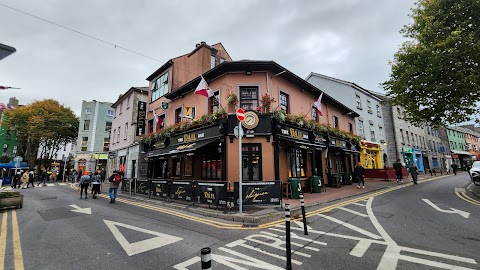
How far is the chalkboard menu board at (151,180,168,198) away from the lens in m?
11.4

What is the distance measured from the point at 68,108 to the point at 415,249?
1975 inches

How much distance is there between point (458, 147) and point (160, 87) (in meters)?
66.7

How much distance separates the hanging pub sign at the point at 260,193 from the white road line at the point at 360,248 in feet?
13.4

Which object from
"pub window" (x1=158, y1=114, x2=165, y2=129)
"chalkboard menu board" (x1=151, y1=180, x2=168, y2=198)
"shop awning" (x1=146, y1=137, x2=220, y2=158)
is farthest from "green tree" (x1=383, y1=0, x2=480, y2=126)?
"pub window" (x1=158, y1=114, x2=165, y2=129)

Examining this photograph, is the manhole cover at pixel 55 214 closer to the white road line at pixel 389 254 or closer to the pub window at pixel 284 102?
the white road line at pixel 389 254

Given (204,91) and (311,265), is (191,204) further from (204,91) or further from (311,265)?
(311,265)

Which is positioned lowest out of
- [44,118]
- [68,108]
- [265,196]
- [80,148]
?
[265,196]

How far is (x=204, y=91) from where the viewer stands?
1163 centimetres

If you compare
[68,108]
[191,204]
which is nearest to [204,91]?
[191,204]

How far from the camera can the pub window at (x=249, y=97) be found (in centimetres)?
1322

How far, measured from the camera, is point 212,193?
9008 millimetres

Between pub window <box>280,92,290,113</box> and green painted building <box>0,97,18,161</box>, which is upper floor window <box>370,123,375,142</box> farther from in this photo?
green painted building <box>0,97,18,161</box>

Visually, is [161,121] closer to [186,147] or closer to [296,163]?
[186,147]

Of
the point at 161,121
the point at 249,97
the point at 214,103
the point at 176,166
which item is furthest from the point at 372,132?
the point at 161,121
